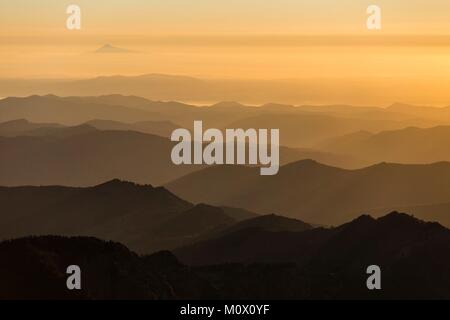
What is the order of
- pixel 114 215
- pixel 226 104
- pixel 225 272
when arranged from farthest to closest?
1. pixel 226 104
2. pixel 114 215
3. pixel 225 272

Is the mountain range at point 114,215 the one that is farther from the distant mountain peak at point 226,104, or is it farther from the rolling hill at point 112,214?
the distant mountain peak at point 226,104

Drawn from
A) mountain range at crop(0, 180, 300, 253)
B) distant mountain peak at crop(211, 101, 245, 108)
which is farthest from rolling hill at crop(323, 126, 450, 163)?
mountain range at crop(0, 180, 300, 253)

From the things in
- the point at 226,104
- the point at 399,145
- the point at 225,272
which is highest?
the point at 226,104

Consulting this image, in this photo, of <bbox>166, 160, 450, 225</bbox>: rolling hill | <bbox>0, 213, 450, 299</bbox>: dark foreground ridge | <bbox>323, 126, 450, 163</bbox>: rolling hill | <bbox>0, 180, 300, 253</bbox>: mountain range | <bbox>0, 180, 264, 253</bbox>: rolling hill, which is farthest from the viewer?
<bbox>323, 126, 450, 163</bbox>: rolling hill

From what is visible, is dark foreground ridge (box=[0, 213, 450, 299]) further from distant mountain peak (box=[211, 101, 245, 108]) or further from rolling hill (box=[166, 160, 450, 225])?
distant mountain peak (box=[211, 101, 245, 108])

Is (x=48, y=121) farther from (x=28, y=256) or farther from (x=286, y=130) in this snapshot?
(x=28, y=256)

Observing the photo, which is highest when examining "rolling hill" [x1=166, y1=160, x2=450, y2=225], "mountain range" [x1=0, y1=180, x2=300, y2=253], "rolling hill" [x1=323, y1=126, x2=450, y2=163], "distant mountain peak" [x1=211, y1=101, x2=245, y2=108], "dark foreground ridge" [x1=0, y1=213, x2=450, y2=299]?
"distant mountain peak" [x1=211, y1=101, x2=245, y2=108]

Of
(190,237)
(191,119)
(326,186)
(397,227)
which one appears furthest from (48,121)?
(397,227)

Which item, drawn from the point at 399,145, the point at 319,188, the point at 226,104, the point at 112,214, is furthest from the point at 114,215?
the point at 399,145

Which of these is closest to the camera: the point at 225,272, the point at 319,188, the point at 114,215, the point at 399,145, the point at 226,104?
the point at 225,272

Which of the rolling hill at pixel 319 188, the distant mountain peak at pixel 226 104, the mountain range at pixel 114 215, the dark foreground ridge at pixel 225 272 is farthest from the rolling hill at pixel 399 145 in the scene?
the dark foreground ridge at pixel 225 272

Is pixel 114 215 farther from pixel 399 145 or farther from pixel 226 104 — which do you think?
pixel 399 145

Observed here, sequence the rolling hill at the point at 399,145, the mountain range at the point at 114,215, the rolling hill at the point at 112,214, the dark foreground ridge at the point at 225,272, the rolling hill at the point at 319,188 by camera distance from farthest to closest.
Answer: the rolling hill at the point at 399,145, the rolling hill at the point at 319,188, the rolling hill at the point at 112,214, the mountain range at the point at 114,215, the dark foreground ridge at the point at 225,272
